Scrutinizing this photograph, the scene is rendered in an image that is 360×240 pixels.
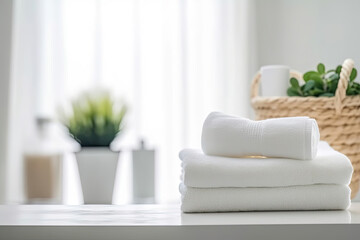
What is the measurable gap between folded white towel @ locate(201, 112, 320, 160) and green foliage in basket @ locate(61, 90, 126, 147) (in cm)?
93

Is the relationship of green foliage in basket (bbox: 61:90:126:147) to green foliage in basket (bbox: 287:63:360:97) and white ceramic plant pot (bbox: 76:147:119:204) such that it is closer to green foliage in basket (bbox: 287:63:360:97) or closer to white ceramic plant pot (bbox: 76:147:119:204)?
white ceramic plant pot (bbox: 76:147:119:204)

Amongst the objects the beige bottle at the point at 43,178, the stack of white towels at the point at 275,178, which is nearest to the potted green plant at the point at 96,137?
the beige bottle at the point at 43,178

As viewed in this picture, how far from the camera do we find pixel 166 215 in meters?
0.83

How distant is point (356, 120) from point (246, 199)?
58cm

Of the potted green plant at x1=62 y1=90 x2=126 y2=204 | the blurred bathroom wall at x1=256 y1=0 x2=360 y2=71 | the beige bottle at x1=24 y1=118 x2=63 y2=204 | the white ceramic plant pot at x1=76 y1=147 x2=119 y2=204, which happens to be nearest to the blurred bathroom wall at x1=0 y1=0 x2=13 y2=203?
the beige bottle at x1=24 y1=118 x2=63 y2=204

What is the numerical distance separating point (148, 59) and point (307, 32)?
60 cm

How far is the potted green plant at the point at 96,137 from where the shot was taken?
5.72 ft

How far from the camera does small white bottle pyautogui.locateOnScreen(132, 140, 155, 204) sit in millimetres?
1729

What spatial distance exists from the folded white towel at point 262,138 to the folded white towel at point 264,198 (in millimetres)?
54

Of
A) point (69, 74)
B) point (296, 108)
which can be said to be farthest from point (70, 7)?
point (296, 108)

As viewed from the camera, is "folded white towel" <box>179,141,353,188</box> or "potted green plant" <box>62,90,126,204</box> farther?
"potted green plant" <box>62,90,126,204</box>

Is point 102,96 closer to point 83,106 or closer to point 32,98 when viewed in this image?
point 83,106

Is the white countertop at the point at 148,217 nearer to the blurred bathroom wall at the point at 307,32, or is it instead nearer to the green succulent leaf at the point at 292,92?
the green succulent leaf at the point at 292,92

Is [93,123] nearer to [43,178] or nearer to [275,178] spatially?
[43,178]
